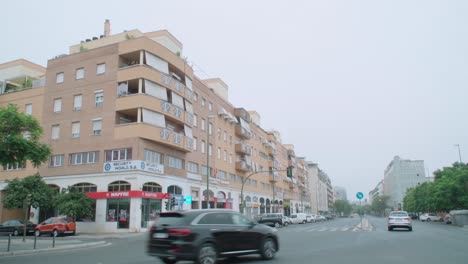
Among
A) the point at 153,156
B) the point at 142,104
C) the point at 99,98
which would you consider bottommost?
the point at 153,156

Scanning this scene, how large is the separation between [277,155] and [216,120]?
3668 centimetres

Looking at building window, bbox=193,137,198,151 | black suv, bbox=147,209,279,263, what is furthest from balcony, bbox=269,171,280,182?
black suv, bbox=147,209,279,263

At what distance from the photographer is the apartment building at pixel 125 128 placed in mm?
34219

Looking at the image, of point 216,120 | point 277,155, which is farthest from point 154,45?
point 277,155

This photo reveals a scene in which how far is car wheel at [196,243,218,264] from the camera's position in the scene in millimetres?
10289

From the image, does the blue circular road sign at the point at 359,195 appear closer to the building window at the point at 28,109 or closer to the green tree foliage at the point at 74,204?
the green tree foliage at the point at 74,204

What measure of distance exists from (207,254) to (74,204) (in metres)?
25.6

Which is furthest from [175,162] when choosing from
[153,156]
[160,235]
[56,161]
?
[160,235]

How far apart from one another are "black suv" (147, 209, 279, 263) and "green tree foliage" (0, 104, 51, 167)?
10689mm

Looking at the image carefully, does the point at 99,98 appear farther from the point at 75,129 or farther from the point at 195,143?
the point at 195,143

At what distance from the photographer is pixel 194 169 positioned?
44.4 metres

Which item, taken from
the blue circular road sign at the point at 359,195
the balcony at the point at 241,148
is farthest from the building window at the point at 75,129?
the blue circular road sign at the point at 359,195

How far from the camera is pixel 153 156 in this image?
1422 inches

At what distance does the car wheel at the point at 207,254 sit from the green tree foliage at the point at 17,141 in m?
12.2
